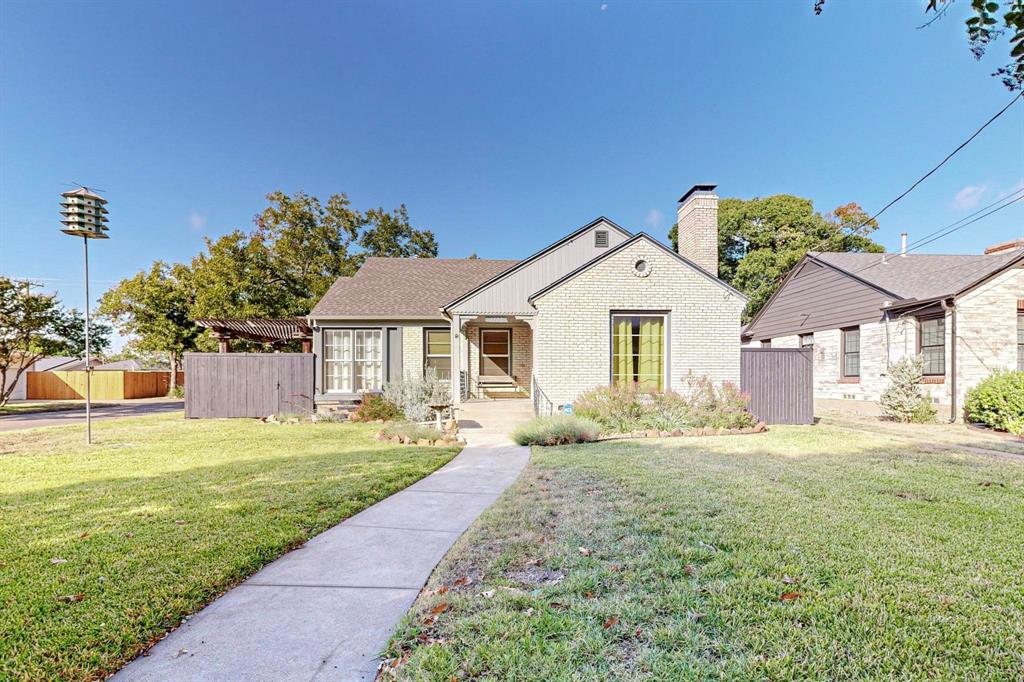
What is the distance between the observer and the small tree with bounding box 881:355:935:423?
40.1 ft

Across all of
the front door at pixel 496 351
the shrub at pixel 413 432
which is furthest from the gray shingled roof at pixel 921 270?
the shrub at pixel 413 432

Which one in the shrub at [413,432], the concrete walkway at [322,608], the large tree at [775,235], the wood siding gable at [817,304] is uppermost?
the large tree at [775,235]

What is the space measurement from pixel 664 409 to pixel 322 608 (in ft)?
28.1

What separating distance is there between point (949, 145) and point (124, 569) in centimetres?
1430

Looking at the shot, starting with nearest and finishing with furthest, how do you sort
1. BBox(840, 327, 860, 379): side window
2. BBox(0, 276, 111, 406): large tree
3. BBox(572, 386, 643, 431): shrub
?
BBox(572, 386, 643, 431): shrub → BBox(840, 327, 860, 379): side window → BBox(0, 276, 111, 406): large tree

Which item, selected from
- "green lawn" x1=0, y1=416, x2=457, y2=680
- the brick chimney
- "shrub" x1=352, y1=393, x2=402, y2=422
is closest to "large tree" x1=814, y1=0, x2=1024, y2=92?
"green lawn" x1=0, y1=416, x2=457, y2=680

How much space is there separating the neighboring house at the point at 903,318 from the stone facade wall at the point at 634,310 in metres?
6.57

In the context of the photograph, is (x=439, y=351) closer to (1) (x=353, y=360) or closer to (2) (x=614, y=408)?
(1) (x=353, y=360)

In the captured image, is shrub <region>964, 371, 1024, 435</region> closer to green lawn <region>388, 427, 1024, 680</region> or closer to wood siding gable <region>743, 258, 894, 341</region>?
wood siding gable <region>743, 258, 894, 341</region>

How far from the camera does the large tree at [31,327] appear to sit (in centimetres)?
1759

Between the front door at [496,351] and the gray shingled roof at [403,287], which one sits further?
the front door at [496,351]

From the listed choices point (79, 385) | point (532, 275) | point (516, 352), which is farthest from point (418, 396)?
point (79, 385)

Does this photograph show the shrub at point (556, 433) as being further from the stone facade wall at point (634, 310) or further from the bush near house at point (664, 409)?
the stone facade wall at point (634, 310)

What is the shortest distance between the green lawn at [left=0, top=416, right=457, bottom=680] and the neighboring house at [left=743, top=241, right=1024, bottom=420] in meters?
14.1
